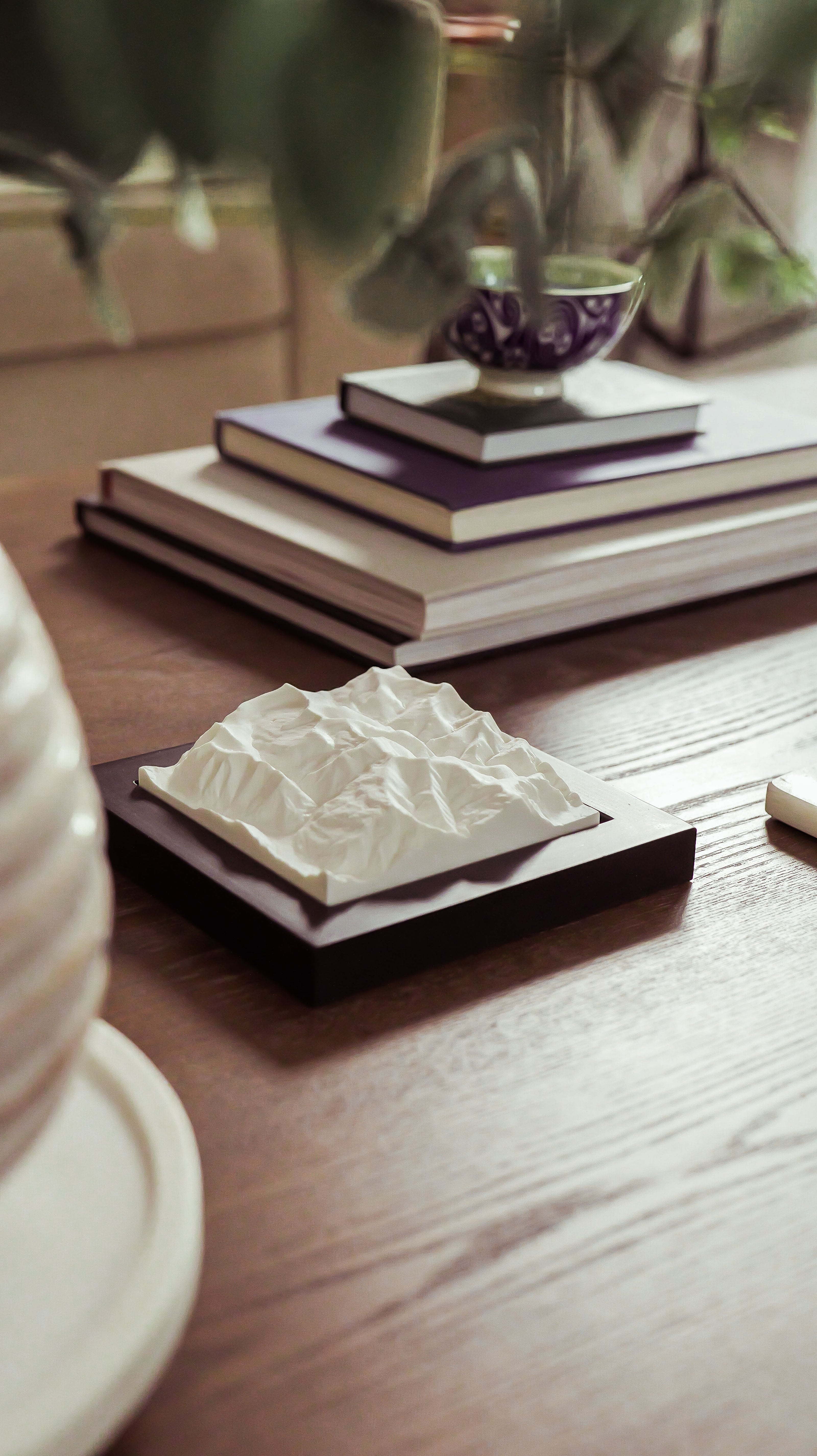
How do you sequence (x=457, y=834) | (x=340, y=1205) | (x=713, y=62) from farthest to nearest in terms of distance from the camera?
(x=457, y=834) → (x=340, y=1205) → (x=713, y=62)

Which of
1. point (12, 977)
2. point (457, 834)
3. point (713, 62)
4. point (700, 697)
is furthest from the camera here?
point (700, 697)

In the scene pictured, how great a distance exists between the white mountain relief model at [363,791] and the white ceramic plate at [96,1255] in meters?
0.12

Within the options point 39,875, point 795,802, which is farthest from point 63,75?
point 795,802

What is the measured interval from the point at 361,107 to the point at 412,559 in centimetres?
66

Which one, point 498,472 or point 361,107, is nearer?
point 361,107

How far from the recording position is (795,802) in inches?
22.9

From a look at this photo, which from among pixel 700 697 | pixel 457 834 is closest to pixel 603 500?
pixel 700 697

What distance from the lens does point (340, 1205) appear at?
1.26 feet

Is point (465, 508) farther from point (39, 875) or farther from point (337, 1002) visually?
point (39, 875)

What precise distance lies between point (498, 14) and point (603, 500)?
0.73m

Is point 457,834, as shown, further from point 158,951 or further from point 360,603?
point 360,603

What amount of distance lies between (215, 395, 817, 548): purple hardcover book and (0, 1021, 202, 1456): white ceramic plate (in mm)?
457

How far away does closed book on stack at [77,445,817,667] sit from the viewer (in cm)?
74

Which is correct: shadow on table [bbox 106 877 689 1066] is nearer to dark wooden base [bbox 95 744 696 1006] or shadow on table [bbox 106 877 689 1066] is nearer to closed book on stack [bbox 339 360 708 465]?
dark wooden base [bbox 95 744 696 1006]
